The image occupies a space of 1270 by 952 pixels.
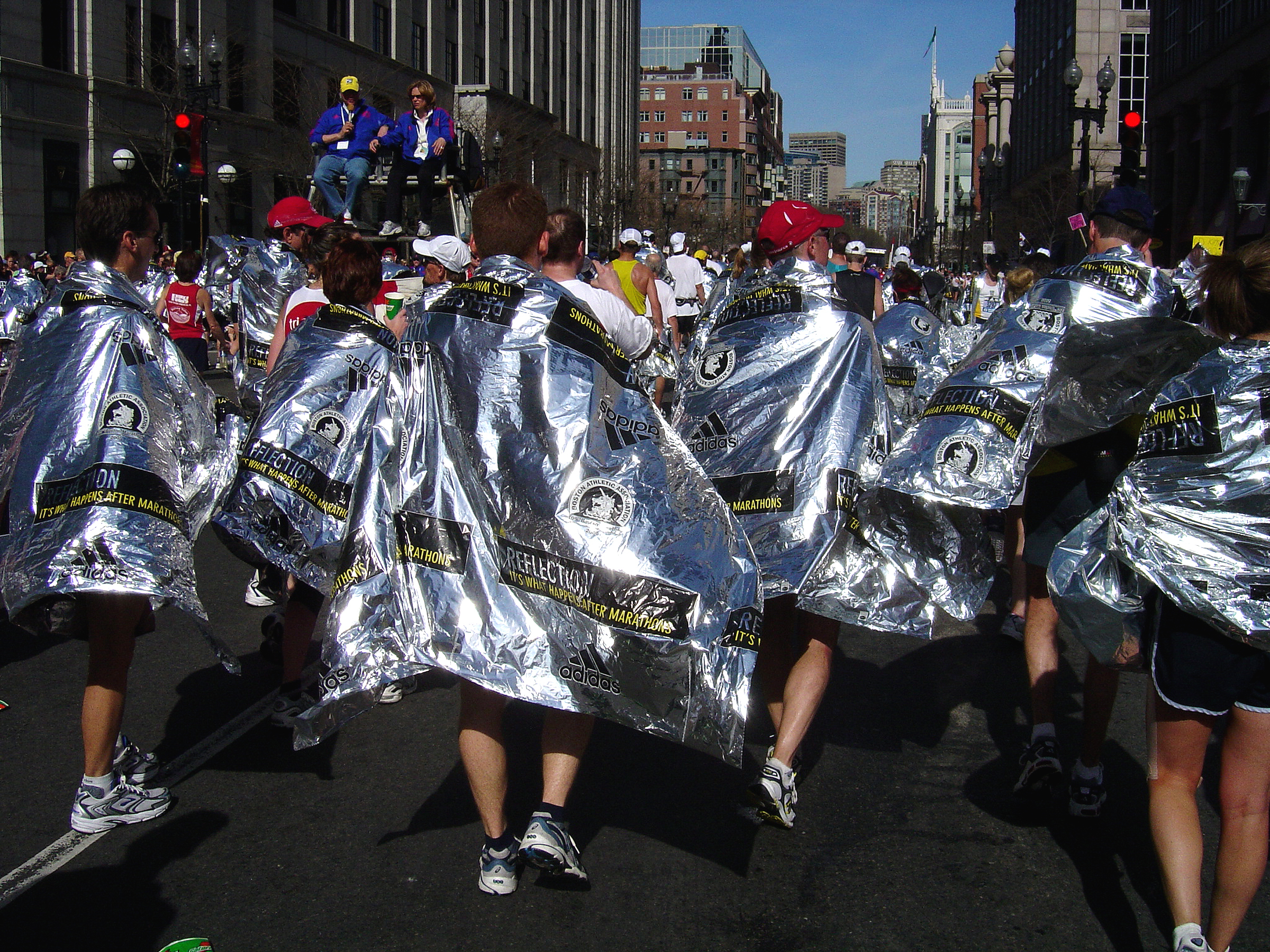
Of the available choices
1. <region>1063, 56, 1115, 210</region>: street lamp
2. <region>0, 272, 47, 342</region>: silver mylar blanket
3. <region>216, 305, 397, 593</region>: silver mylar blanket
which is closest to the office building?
<region>0, 272, 47, 342</region>: silver mylar blanket

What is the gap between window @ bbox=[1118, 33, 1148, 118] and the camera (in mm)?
67188

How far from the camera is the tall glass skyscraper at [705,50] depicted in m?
175

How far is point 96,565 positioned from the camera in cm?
366

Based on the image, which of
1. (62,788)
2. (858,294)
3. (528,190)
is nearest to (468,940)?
(62,788)

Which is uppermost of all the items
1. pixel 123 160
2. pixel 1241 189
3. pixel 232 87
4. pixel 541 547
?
pixel 232 87

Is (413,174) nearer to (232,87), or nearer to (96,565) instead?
(96,565)

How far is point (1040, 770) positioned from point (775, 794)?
1.00 m

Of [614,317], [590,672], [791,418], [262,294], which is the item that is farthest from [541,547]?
[262,294]

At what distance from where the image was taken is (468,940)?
127 inches

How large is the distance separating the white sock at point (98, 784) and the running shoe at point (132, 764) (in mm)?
73

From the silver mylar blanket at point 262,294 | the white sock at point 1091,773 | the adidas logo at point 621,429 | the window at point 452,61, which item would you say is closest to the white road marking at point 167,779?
the adidas logo at point 621,429

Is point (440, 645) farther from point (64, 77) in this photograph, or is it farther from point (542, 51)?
point (542, 51)

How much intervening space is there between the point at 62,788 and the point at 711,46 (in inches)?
7349

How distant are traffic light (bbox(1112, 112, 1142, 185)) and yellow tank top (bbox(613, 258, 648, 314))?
7867 millimetres
